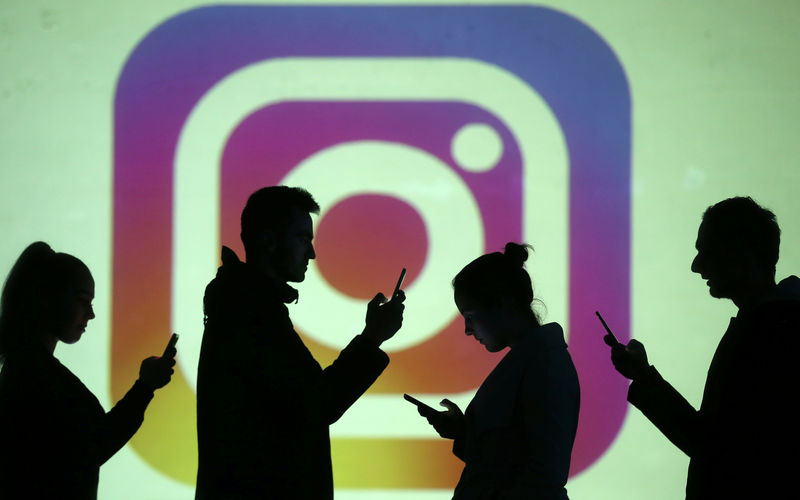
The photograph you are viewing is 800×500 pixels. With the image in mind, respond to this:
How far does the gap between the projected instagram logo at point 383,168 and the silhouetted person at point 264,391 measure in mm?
1122

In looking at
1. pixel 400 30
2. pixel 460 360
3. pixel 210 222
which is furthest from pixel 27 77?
pixel 460 360

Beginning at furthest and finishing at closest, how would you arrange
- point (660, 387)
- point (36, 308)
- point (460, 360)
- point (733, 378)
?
point (460, 360), point (36, 308), point (660, 387), point (733, 378)

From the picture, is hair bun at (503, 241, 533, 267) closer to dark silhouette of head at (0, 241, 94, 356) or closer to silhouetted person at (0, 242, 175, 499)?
silhouetted person at (0, 242, 175, 499)

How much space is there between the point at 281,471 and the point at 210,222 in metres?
1.47

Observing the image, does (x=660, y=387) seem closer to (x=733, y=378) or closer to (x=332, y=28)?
(x=733, y=378)

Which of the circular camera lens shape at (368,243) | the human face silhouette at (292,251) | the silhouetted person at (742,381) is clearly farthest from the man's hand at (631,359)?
the circular camera lens shape at (368,243)

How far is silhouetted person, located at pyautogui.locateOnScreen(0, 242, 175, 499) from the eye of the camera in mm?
1777

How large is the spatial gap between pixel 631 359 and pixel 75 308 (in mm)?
1319

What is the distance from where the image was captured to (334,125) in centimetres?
309

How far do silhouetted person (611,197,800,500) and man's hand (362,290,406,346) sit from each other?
0.53m

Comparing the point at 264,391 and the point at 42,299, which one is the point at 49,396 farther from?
the point at 264,391

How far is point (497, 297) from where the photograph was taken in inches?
74.0

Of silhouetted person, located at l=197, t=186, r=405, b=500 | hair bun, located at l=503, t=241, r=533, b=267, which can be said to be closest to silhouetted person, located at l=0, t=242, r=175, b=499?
silhouetted person, located at l=197, t=186, r=405, b=500

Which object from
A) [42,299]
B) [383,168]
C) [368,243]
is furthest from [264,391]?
[383,168]
